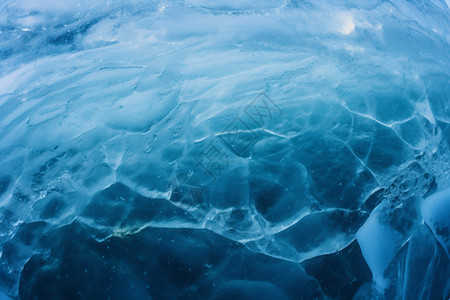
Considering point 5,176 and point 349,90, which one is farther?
point 349,90

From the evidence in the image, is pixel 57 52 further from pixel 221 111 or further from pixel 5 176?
pixel 221 111

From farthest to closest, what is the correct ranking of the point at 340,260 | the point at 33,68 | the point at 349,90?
the point at 33,68, the point at 349,90, the point at 340,260

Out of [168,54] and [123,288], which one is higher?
[168,54]

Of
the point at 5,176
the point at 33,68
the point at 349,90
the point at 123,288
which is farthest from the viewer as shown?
the point at 33,68

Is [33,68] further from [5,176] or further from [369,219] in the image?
[369,219]

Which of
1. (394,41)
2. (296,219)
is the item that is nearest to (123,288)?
(296,219)

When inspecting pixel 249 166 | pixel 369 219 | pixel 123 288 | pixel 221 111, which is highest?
pixel 221 111
